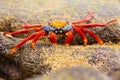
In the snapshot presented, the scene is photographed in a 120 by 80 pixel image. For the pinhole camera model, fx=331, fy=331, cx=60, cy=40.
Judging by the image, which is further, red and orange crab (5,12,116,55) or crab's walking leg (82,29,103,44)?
crab's walking leg (82,29,103,44)

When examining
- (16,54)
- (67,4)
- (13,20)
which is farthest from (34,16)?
(16,54)

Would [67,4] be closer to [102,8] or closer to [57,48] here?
[102,8]

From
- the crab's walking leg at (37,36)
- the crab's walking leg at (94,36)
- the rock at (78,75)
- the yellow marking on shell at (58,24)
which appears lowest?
the crab's walking leg at (94,36)

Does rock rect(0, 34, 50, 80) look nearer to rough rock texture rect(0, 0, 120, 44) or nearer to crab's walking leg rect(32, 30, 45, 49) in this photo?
crab's walking leg rect(32, 30, 45, 49)

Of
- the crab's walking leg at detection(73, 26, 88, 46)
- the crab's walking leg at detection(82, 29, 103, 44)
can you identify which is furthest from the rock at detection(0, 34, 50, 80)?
the crab's walking leg at detection(82, 29, 103, 44)

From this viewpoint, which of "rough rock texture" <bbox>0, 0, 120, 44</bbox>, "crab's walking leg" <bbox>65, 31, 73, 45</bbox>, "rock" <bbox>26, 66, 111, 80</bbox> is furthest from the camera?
"rough rock texture" <bbox>0, 0, 120, 44</bbox>

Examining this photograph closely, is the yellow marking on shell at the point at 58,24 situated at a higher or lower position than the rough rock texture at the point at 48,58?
higher

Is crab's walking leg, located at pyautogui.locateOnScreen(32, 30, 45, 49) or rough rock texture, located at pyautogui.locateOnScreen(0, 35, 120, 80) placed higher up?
crab's walking leg, located at pyautogui.locateOnScreen(32, 30, 45, 49)

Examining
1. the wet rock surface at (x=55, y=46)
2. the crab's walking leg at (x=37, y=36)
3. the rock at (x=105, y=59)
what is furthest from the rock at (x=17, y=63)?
the rock at (x=105, y=59)

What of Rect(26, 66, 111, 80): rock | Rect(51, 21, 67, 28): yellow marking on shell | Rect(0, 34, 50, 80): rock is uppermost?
Rect(26, 66, 111, 80): rock

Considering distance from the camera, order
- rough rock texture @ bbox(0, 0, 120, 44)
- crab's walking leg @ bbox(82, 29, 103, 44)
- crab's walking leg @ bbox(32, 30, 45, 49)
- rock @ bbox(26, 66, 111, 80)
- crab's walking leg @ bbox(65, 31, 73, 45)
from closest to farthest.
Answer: rock @ bbox(26, 66, 111, 80) → crab's walking leg @ bbox(32, 30, 45, 49) → crab's walking leg @ bbox(65, 31, 73, 45) → crab's walking leg @ bbox(82, 29, 103, 44) → rough rock texture @ bbox(0, 0, 120, 44)

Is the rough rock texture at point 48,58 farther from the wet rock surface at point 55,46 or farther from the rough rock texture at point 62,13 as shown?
the rough rock texture at point 62,13
